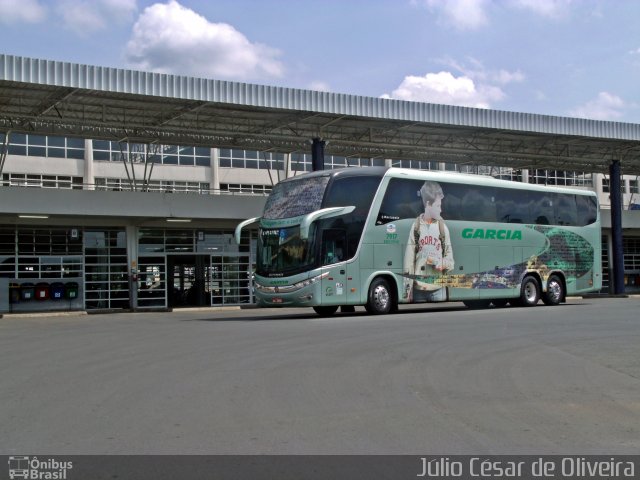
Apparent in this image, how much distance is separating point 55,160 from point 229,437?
39858 mm

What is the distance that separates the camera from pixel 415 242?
74.3ft

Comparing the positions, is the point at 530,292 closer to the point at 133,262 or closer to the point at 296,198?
the point at 296,198

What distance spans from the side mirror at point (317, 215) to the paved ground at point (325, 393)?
538cm

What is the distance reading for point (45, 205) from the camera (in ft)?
87.2

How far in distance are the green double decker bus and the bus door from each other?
0.03m

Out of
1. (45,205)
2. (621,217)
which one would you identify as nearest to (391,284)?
(45,205)

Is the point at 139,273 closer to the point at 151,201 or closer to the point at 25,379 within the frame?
the point at 151,201

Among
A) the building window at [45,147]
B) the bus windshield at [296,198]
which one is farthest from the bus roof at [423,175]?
the building window at [45,147]

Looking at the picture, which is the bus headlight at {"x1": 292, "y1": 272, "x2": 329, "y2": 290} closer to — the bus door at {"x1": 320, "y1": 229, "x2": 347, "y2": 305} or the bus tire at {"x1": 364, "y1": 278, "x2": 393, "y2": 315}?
the bus door at {"x1": 320, "y1": 229, "x2": 347, "y2": 305}

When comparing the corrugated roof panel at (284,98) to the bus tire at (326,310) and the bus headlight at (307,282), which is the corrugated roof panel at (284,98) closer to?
the bus tire at (326,310)

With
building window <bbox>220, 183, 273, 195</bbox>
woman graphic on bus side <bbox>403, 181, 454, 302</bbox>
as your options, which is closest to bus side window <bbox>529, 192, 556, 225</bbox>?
woman graphic on bus side <bbox>403, 181, 454, 302</bbox>

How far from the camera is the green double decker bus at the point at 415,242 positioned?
20578 mm
